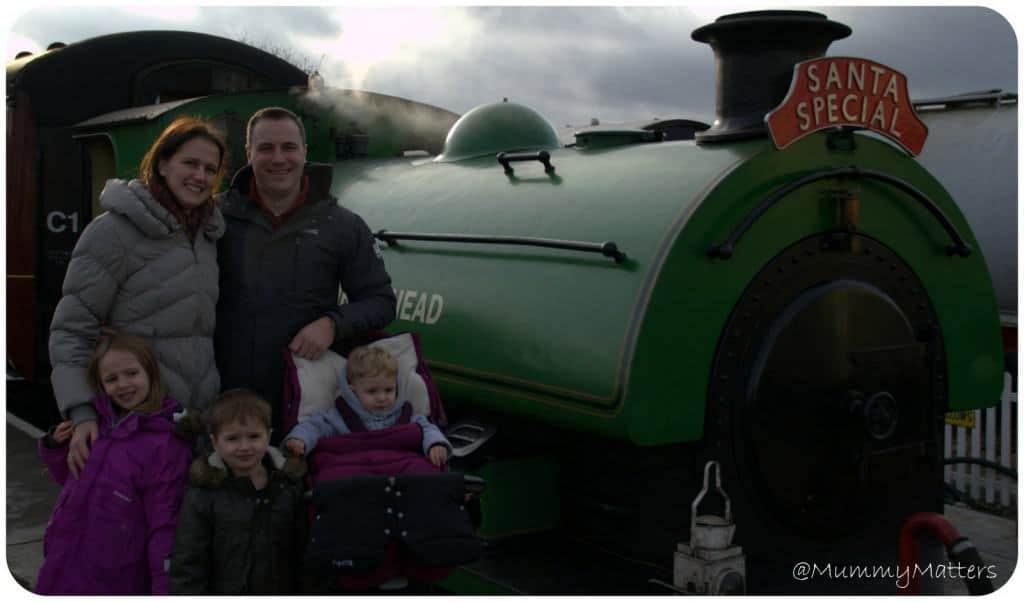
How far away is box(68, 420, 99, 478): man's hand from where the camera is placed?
296 centimetres

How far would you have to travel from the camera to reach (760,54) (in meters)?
3.98

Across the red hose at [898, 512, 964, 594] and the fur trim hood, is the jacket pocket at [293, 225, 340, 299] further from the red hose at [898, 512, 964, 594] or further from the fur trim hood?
the red hose at [898, 512, 964, 594]

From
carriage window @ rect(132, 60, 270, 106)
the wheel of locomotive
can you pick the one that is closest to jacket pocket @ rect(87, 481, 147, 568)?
the wheel of locomotive

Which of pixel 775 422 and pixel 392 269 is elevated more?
pixel 392 269

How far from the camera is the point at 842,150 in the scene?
3.93 metres

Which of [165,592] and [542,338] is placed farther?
[542,338]

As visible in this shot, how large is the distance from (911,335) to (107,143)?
434 centimetres

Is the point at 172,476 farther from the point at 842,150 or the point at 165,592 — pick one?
the point at 842,150

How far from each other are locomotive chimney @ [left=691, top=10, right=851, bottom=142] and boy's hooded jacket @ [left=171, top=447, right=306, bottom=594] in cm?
207

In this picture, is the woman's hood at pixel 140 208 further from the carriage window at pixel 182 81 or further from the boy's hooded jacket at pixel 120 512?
the carriage window at pixel 182 81

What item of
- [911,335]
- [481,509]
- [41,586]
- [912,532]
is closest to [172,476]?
[41,586]

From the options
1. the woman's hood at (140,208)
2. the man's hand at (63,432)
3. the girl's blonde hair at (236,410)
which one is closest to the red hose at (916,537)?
the girl's blonde hair at (236,410)

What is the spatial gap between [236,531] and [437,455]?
0.58 m

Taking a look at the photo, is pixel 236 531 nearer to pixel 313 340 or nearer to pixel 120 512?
pixel 120 512
